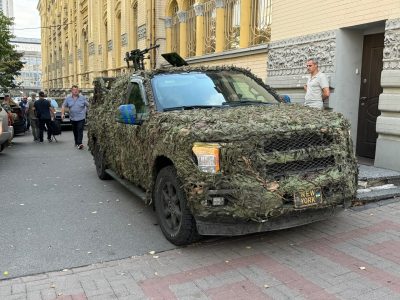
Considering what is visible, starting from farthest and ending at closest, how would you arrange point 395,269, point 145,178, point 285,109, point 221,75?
point 221,75
point 145,178
point 285,109
point 395,269

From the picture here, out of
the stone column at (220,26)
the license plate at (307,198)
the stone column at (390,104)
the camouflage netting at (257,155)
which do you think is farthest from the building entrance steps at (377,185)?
the stone column at (220,26)

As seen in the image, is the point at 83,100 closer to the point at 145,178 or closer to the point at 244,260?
the point at 145,178

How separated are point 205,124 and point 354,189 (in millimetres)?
1696

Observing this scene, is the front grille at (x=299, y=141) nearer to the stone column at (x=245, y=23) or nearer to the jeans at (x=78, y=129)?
the stone column at (x=245, y=23)

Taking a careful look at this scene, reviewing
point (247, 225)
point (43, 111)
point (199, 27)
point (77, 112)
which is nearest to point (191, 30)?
point (199, 27)

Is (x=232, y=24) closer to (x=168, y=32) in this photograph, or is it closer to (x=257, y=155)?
(x=168, y=32)

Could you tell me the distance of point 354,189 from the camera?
14.8 ft

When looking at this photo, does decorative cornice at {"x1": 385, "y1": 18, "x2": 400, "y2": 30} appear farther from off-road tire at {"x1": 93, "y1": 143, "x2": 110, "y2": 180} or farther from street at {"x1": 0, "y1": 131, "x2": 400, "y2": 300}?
off-road tire at {"x1": 93, "y1": 143, "x2": 110, "y2": 180}

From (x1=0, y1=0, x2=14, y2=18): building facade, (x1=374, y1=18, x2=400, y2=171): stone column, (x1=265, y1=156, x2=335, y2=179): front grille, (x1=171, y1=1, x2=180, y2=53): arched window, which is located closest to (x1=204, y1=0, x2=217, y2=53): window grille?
(x1=171, y1=1, x2=180, y2=53): arched window

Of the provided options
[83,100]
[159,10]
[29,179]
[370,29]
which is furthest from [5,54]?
[370,29]

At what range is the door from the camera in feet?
25.8

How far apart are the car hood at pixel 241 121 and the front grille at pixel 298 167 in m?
0.31

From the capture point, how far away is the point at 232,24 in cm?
1237

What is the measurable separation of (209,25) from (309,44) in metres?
5.74
